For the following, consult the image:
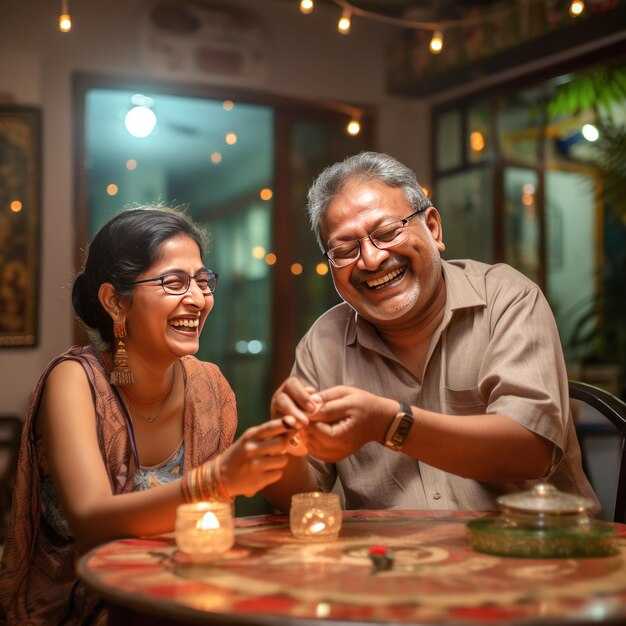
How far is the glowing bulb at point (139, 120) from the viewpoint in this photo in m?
5.36

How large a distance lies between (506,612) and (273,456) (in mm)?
635

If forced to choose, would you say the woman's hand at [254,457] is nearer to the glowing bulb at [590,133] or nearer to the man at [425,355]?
the man at [425,355]

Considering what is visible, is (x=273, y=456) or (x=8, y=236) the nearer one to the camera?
(x=273, y=456)

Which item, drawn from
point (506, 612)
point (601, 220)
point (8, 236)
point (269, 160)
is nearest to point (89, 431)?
point (506, 612)

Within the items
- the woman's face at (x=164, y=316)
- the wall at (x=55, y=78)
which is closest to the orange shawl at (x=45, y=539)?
the woman's face at (x=164, y=316)

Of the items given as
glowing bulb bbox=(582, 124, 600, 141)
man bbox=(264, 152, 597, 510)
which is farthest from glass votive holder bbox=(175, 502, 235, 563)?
glowing bulb bbox=(582, 124, 600, 141)

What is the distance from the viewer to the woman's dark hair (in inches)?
83.9

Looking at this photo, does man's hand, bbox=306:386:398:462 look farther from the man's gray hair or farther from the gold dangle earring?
the man's gray hair

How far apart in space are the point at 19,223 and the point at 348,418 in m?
3.69

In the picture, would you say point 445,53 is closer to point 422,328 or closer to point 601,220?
point 601,220

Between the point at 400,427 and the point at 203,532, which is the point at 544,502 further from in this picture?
the point at 203,532

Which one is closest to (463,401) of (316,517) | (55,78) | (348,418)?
(348,418)

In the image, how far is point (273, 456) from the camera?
163 centimetres

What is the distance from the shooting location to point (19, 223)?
15.9 ft
